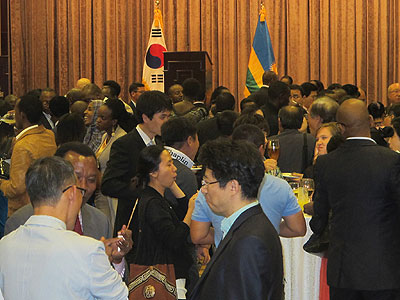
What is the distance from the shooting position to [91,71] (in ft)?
50.1

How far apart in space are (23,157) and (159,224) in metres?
1.47

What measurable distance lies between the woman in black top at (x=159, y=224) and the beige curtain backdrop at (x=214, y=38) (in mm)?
10389

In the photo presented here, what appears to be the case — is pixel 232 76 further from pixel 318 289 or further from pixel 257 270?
pixel 257 270

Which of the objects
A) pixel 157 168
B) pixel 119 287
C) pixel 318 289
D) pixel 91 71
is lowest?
pixel 318 289

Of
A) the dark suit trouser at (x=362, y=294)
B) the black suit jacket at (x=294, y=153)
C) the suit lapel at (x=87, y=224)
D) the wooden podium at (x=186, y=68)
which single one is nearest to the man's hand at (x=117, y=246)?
the suit lapel at (x=87, y=224)

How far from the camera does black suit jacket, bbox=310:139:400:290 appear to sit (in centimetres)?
411

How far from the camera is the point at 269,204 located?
3.99m

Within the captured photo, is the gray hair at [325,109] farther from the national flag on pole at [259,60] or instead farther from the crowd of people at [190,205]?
the national flag on pole at [259,60]

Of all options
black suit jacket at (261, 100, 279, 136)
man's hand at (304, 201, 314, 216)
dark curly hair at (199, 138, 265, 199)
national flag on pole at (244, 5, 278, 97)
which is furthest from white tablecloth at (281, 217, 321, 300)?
national flag on pole at (244, 5, 278, 97)

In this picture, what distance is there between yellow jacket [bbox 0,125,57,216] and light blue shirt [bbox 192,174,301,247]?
149 cm

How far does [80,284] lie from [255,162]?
849 mm

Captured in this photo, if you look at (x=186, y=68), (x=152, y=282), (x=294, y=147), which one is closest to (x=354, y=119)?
(x=152, y=282)

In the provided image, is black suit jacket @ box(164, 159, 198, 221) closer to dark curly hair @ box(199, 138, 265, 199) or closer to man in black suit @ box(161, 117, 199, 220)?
man in black suit @ box(161, 117, 199, 220)

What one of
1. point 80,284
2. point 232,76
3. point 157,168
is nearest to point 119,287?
point 80,284
